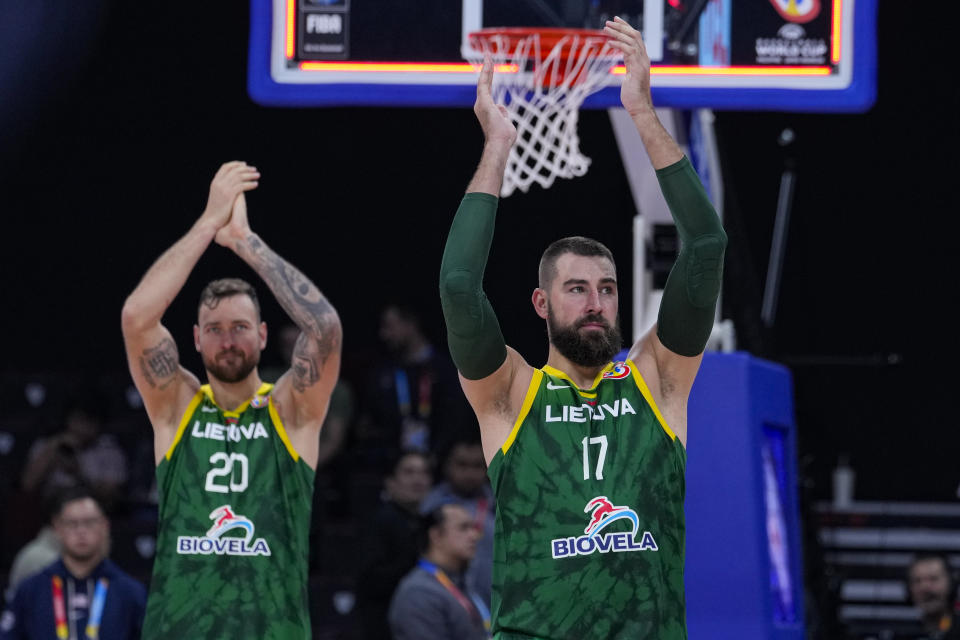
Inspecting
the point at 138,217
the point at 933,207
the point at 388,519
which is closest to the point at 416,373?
the point at 388,519

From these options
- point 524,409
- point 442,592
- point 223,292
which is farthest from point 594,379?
point 442,592

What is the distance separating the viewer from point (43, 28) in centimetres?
1318

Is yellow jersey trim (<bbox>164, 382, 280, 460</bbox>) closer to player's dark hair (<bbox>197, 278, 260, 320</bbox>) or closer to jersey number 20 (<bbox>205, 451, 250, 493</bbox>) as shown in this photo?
jersey number 20 (<bbox>205, 451, 250, 493</bbox>)

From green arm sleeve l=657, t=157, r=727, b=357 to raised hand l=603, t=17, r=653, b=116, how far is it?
220 millimetres

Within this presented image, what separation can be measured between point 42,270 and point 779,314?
659 cm

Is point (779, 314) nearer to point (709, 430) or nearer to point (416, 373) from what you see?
point (416, 373)

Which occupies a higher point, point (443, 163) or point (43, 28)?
point (43, 28)

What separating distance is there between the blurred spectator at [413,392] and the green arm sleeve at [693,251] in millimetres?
6266

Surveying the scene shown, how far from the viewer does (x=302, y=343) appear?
5.52 metres

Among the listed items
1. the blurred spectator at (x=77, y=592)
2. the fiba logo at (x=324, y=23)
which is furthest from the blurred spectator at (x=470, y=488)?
the fiba logo at (x=324, y=23)

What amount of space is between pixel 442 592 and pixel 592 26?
304cm

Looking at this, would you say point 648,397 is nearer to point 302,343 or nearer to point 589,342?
point 589,342

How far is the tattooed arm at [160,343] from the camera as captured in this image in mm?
5355

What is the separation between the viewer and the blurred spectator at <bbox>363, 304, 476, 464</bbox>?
1056cm
